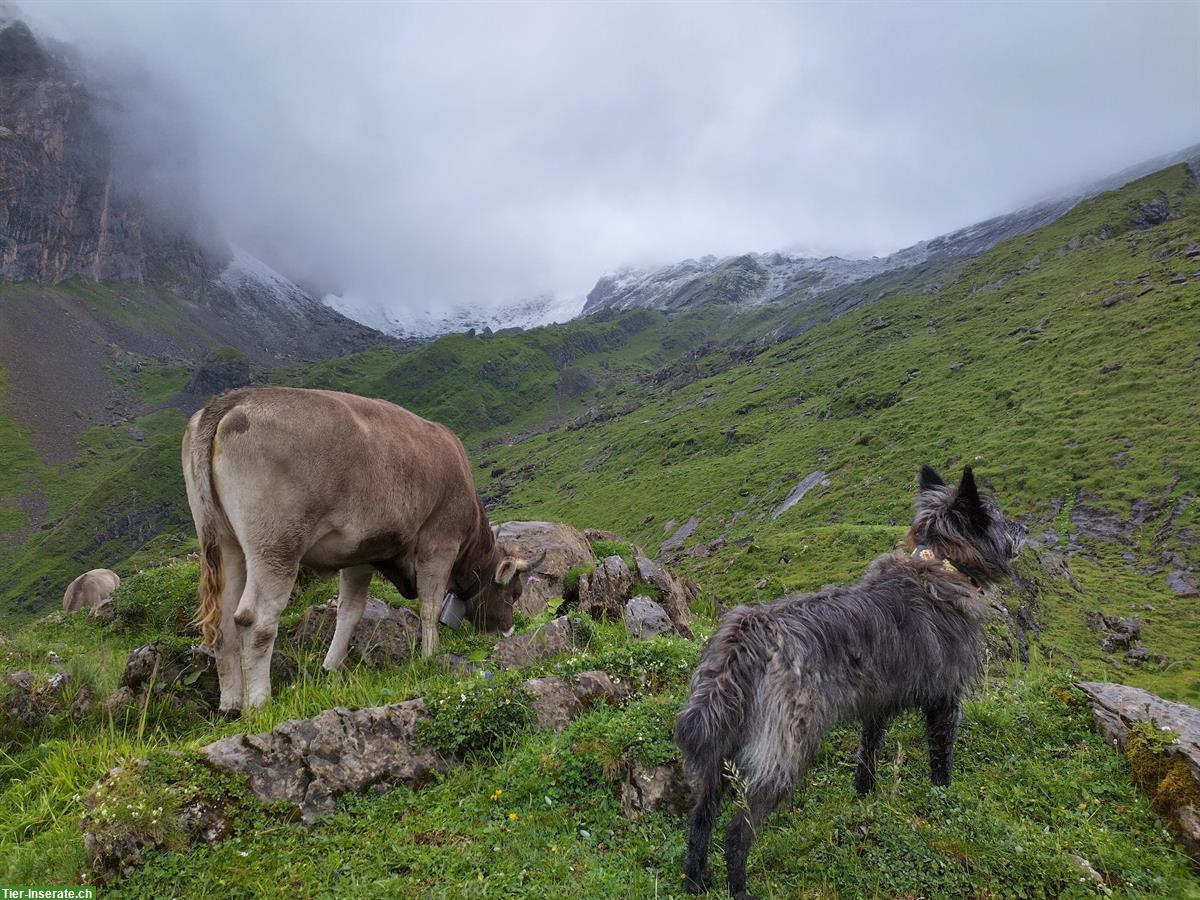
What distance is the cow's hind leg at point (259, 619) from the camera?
642 cm

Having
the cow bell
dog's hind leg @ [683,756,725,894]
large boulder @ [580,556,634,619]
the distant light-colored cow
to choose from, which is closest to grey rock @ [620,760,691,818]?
dog's hind leg @ [683,756,725,894]

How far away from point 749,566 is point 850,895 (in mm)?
35267

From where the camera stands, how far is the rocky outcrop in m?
4.92

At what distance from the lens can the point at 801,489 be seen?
6184 centimetres

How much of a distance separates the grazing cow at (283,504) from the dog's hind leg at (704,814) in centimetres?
493

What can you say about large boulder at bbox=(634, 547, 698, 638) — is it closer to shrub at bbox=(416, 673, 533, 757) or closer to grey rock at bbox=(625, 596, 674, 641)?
grey rock at bbox=(625, 596, 674, 641)

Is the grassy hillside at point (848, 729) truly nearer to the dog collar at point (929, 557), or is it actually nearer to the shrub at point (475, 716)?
the shrub at point (475, 716)

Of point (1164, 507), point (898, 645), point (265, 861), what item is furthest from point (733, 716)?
point (1164, 507)

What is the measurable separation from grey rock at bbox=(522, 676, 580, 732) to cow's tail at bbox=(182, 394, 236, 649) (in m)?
3.68

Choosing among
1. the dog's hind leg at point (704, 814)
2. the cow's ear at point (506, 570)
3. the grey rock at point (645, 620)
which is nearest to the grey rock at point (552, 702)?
the dog's hind leg at point (704, 814)

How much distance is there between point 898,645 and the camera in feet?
17.5

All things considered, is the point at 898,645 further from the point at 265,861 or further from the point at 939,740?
the point at 265,861

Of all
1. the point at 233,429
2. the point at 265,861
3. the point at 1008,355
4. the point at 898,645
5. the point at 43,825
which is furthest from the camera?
the point at 1008,355

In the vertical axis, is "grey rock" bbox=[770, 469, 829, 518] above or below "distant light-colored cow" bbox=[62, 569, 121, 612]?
below
